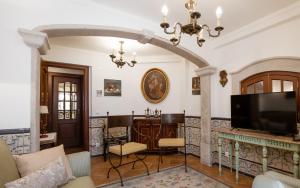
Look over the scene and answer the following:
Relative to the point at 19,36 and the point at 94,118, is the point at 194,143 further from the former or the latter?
the point at 19,36

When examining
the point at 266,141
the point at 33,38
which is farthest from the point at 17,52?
the point at 266,141

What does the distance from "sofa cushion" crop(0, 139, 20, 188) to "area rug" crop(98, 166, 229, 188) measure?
1574 millimetres

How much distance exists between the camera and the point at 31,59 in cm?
209

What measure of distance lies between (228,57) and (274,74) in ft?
2.97

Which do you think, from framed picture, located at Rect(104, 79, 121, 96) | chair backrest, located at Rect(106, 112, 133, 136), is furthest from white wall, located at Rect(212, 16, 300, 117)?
framed picture, located at Rect(104, 79, 121, 96)

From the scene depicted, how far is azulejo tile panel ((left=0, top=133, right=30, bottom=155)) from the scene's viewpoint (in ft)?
6.39

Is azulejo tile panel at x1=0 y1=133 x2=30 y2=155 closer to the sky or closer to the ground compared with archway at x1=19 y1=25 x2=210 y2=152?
closer to the ground

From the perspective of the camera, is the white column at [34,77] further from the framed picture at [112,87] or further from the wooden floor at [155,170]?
the framed picture at [112,87]

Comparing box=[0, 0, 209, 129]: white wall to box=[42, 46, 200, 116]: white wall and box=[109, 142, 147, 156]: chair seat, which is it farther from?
box=[42, 46, 200, 116]: white wall

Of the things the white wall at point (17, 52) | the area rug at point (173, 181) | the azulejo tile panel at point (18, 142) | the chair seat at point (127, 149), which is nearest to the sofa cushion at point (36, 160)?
the azulejo tile panel at point (18, 142)

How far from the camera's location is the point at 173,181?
3.01 metres

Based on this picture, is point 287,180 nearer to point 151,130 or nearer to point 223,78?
point 223,78

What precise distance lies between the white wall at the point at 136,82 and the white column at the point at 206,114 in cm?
52

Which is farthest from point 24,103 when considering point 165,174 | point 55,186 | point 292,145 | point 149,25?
point 292,145
